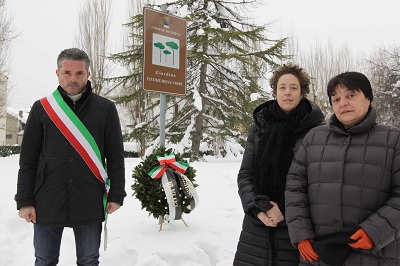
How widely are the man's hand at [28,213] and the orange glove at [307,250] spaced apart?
1.88 meters

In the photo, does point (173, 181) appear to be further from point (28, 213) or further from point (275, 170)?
point (275, 170)

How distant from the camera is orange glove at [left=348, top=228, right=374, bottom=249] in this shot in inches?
72.2

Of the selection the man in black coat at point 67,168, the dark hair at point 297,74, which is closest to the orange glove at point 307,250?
the dark hair at point 297,74

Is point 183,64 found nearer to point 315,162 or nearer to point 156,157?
point 156,157

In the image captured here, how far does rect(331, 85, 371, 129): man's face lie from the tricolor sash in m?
1.76

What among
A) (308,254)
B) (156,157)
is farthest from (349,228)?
(156,157)

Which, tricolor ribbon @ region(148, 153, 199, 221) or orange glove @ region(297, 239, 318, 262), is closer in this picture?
orange glove @ region(297, 239, 318, 262)

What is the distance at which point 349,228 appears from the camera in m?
1.95

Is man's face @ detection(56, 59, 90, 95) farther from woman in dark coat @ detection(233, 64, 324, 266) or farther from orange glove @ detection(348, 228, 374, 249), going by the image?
orange glove @ detection(348, 228, 374, 249)

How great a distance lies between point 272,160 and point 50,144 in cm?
163

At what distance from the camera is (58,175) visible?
2.50 meters

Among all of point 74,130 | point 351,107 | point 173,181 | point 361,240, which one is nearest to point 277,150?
point 351,107

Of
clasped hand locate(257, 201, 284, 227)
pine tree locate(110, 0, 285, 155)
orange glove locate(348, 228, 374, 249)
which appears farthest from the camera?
pine tree locate(110, 0, 285, 155)

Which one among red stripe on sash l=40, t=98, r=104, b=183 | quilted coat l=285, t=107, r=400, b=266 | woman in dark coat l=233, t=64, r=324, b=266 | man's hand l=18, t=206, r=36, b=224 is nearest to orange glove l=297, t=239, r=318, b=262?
quilted coat l=285, t=107, r=400, b=266
